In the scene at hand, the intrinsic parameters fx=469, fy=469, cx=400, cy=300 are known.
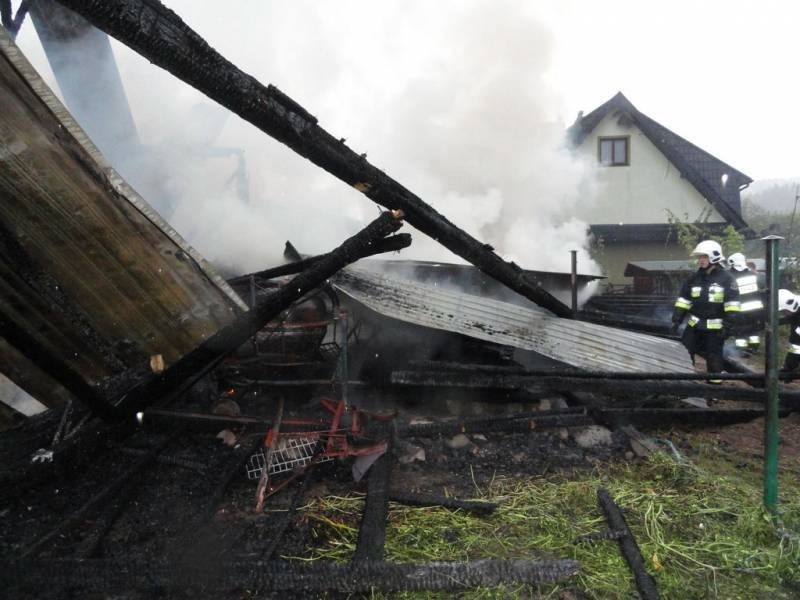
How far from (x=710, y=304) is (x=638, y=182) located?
12814 millimetres

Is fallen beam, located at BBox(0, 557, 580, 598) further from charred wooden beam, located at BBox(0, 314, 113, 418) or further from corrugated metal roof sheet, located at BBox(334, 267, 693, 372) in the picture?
corrugated metal roof sheet, located at BBox(334, 267, 693, 372)

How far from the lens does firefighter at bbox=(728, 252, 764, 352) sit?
6898mm

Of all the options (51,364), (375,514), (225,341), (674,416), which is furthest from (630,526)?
(51,364)

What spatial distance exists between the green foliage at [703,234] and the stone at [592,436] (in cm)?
847

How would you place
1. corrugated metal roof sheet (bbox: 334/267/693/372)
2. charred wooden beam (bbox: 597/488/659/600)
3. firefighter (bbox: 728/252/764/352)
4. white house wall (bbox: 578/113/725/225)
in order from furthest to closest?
white house wall (bbox: 578/113/725/225), firefighter (bbox: 728/252/764/352), corrugated metal roof sheet (bbox: 334/267/693/372), charred wooden beam (bbox: 597/488/659/600)

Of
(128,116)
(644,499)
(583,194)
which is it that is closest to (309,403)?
(644,499)

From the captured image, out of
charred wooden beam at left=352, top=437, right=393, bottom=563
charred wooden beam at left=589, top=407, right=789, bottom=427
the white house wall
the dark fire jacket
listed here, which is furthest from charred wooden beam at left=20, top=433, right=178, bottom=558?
the white house wall

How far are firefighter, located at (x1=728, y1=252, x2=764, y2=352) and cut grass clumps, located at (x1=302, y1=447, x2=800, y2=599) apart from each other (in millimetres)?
3861

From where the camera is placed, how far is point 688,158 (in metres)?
17.6

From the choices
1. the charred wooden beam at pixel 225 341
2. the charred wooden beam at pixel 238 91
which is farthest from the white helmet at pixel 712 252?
the charred wooden beam at pixel 225 341

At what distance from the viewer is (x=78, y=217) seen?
185 centimetres

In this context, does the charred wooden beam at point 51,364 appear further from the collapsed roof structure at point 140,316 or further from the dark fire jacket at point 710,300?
the dark fire jacket at point 710,300

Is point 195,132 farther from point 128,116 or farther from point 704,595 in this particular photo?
point 704,595

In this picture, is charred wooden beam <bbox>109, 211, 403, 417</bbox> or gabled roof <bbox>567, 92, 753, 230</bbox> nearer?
charred wooden beam <bbox>109, 211, 403, 417</bbox>
